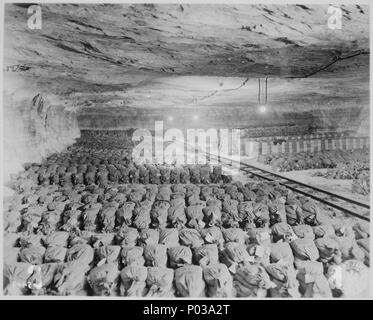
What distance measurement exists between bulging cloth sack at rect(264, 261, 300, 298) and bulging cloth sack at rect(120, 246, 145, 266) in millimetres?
1469

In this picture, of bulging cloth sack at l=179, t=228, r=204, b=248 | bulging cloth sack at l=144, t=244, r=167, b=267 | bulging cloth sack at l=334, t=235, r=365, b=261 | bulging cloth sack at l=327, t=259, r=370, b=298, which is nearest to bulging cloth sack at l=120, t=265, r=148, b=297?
bulging cloth sack at l=144, t=244, r=167, b=267

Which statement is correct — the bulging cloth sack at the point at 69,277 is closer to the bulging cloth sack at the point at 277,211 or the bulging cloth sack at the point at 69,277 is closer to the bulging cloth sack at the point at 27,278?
the bulging cloth sack at the point at 27,278

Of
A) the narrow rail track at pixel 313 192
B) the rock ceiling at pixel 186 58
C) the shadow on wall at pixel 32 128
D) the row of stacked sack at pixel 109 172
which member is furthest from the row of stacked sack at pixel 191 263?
the rock ceiling at pixel 186 58

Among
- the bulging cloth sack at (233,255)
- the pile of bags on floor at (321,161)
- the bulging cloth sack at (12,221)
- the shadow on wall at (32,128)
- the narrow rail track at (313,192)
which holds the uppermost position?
the shadow on wall at (32,128)

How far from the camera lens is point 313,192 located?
4.84m

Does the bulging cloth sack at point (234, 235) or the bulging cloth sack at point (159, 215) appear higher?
the bulging cloth sack at point (159, 215)

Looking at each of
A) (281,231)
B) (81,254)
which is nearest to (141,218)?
(81,254)

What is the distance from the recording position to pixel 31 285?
13.2ft

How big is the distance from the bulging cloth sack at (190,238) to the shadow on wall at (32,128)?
86.4 inches

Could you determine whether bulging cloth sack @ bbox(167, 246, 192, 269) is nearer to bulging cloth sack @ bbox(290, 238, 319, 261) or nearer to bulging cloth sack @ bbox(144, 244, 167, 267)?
bulging cloth sack @ bbox(144, 244, 167, 267)

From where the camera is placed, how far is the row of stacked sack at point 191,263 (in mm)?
3887

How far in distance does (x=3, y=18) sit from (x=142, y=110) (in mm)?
1983

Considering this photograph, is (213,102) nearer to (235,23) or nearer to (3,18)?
(235,23)
